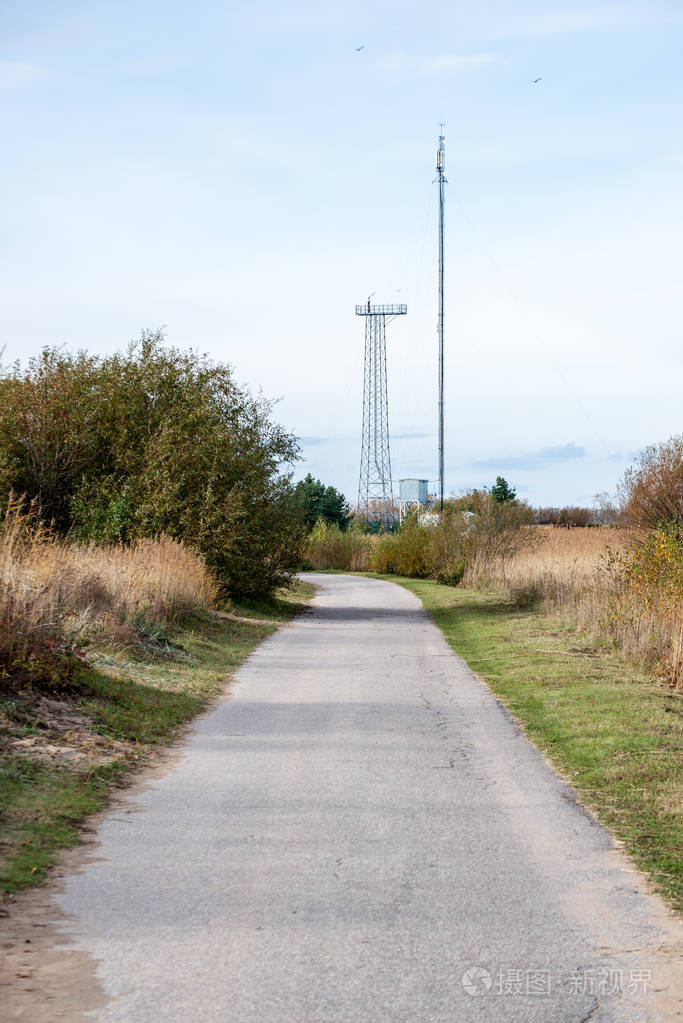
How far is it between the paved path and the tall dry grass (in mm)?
1972

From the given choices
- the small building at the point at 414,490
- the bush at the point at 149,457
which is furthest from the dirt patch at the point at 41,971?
the small building at the point at 414,490

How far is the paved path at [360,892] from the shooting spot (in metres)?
4.14

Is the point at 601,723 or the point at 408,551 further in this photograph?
the point at 408,551

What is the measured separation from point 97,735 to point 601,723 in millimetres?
5099

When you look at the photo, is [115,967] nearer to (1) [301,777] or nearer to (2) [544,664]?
(1) [301,777]

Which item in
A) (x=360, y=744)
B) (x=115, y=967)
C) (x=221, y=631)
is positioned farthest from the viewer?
(x=221, y=631)

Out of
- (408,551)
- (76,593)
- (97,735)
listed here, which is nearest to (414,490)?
(408,551)

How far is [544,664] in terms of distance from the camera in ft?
50.7

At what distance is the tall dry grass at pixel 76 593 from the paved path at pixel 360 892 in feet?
6.47

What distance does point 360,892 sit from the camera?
538 centimetres

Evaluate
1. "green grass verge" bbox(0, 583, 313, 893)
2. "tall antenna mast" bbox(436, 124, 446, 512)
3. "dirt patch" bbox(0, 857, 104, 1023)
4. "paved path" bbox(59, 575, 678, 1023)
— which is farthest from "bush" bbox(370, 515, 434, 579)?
"dirt patch" bbox(0, 857, 104, 1023)

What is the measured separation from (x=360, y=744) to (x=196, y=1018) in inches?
222

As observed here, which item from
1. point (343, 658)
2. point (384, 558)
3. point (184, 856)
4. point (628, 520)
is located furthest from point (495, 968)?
point (384, 558)

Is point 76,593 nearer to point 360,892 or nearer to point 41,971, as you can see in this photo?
point 360,892
